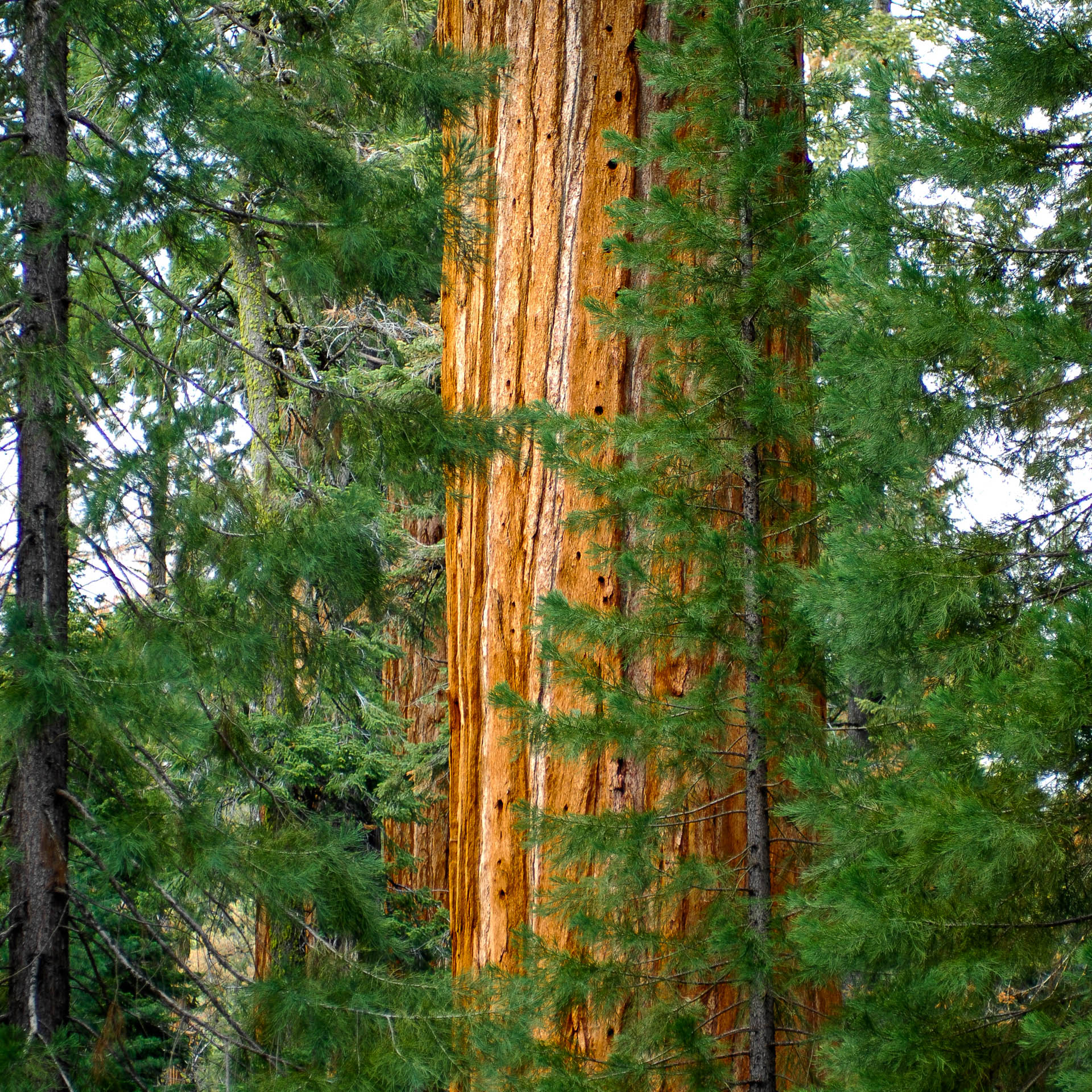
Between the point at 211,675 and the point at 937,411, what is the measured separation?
2606 mm

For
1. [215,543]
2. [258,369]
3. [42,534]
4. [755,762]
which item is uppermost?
[258,369]

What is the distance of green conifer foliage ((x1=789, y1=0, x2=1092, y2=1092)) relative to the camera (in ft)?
9.50

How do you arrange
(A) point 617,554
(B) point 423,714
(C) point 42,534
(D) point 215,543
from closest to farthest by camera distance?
(C) point 42,534 → (A) point 617,554 → (D) point 215,543 → (B) point 423,714

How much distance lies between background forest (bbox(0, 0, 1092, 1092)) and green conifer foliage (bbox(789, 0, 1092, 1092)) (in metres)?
0.02

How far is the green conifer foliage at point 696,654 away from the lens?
10.9 ft

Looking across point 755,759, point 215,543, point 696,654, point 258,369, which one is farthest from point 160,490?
point 258,369

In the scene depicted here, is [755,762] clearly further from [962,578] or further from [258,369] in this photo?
[258,369]

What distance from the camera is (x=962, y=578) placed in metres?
3.29

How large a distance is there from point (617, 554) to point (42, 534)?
1.88 m

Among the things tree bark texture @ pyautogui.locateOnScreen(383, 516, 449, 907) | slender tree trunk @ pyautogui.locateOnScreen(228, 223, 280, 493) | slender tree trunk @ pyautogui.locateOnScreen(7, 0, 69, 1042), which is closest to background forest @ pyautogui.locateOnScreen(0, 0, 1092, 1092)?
slender tree trunk @ pyautogui.locateOnScreen(7, 0, 69, 1042)

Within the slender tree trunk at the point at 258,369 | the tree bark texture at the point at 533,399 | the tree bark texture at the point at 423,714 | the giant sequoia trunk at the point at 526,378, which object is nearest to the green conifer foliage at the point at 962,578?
the tree bark texture at the point at 533,399

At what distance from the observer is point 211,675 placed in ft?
13.1

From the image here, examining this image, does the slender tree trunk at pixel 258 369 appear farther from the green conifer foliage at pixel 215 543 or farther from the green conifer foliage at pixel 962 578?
→ the green conifer foliage at pixel 962 578

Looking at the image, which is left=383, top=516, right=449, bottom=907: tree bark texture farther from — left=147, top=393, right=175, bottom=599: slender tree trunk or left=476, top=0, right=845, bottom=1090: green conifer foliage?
left=476, top=0, right=845, bottom=1090: green conifer foliage
